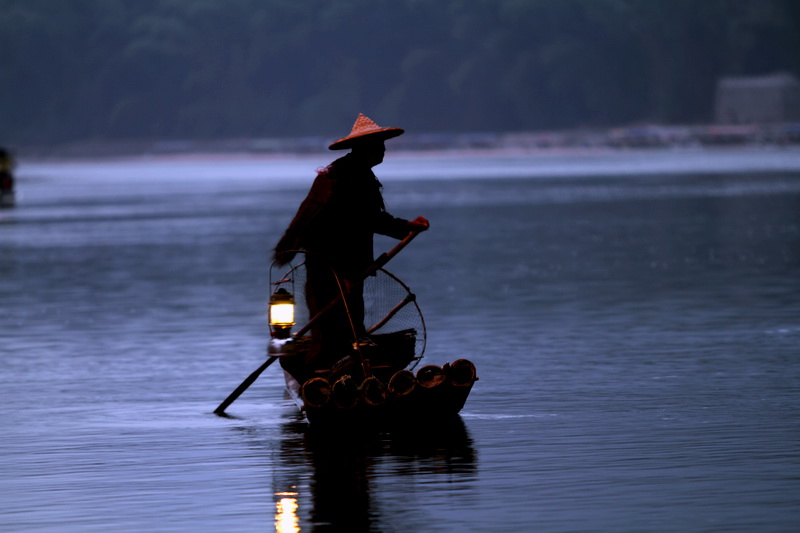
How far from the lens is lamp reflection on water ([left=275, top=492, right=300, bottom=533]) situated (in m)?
7.41

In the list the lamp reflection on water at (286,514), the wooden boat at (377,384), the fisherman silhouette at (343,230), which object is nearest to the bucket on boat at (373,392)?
the wooden boat at (377,384)

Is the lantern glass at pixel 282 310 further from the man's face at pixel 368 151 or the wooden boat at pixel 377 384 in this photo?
the man's face at pixel 368 151

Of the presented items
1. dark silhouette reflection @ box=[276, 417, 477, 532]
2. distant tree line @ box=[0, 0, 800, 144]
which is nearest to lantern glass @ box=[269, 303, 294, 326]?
dark silhouette reflection @ box=[276, 417, 477, 532]

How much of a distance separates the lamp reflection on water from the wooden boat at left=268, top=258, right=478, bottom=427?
176 cm

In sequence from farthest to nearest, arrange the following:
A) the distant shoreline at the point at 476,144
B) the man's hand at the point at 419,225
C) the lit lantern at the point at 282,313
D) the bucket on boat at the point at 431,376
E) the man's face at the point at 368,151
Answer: the distant shoreline at the point at 476,144, the man's face at the point at 368,151, the lit lantern at the point at 282,313, the man's hand at the point at 419,225, the bucket on boat at the point at 431,376

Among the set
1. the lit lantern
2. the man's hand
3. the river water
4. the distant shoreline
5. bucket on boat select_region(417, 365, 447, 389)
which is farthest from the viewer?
the distant shoreline

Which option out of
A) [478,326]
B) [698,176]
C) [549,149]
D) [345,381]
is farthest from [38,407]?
[549,149]

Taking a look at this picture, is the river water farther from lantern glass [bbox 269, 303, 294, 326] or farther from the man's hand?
the man's hand

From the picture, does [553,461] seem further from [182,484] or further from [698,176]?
[698,176]

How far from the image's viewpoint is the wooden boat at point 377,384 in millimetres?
9945

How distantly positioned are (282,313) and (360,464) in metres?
1.66

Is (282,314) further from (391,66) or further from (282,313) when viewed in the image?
(391,66)

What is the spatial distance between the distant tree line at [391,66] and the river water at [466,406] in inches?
5336

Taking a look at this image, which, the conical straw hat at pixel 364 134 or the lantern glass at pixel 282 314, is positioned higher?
the conical straw hat at pixel 364 134
